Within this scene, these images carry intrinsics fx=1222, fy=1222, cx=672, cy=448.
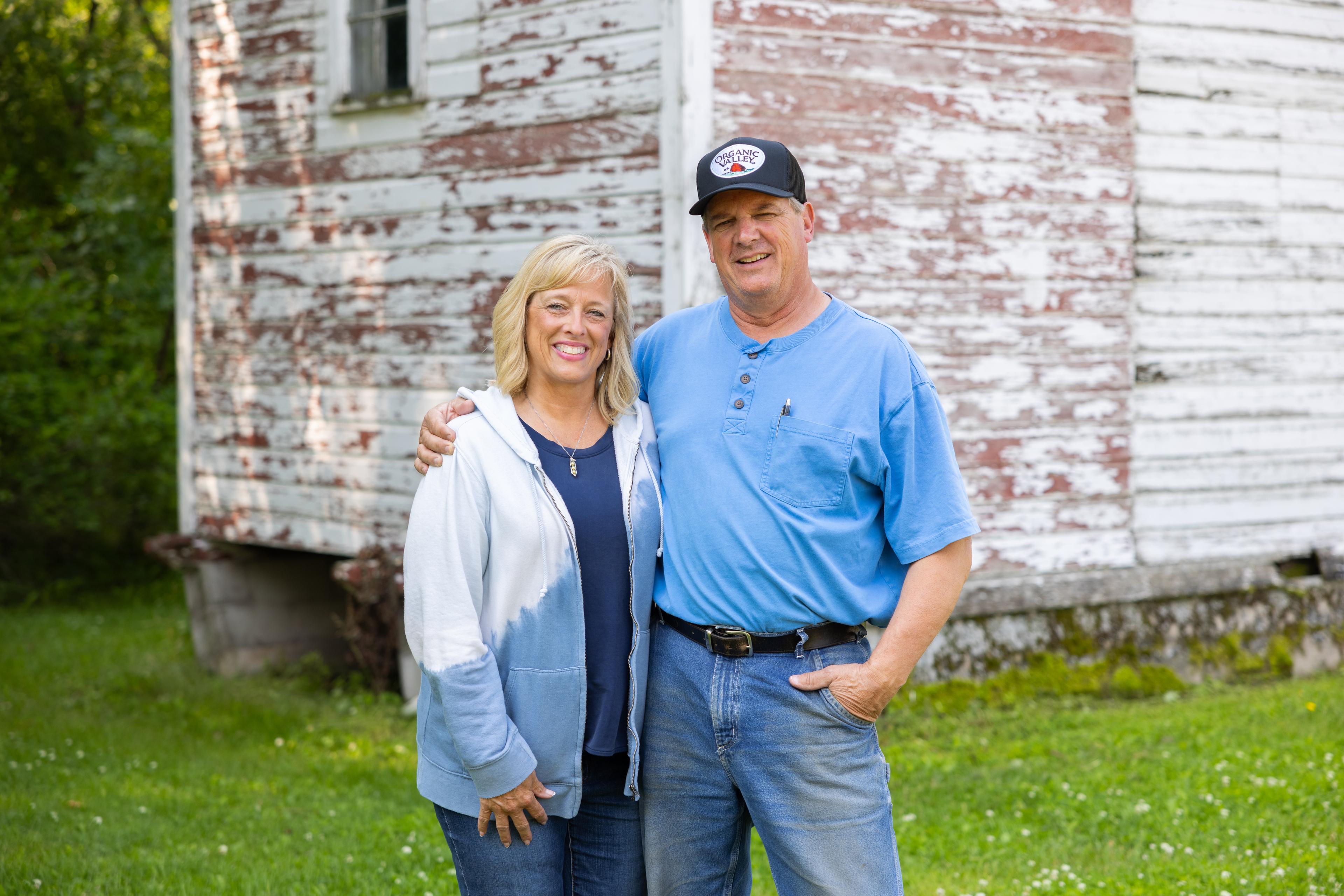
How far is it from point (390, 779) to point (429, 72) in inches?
148

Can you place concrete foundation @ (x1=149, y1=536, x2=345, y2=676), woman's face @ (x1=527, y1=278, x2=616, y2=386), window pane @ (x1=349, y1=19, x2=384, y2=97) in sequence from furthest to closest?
concrete foundation @ (x1=149, y1=536, x2=345, y2=676) → window pane @ (x1=349, y1=19, x2=384, y2=97) → woman's face @ (x1=527, y1=278, x2=616, y2=386)

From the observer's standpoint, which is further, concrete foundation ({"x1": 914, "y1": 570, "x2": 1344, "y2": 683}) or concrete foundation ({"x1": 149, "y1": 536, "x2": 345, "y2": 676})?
concrete foundation ({"x1": 149, "y1": 536, "x2": 345, "y2": 676})

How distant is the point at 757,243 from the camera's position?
2.85m

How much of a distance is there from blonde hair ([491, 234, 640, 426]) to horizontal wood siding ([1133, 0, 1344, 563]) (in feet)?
15.7

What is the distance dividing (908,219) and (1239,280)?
230cm

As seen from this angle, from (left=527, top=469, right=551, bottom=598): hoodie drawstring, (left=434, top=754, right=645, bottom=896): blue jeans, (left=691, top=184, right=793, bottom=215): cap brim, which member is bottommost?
(left=434, top=754, right=645, bottom=896): blue jeans

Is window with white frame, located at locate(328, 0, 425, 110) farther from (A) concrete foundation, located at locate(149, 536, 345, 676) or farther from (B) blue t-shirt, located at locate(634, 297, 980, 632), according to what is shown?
(B) blue t-shirt, located at locate(634, 297, 980, 632)

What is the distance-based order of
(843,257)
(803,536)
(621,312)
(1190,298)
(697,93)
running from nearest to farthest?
(803,536)
(621,312)
(697,93)
(843,257)
(1190,298)

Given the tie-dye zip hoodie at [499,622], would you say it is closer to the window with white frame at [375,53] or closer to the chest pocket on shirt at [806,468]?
the chest pocket on shirt at [806,468]

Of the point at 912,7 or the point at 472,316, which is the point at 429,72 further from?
the point at 912,7

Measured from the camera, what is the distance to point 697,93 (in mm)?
5703

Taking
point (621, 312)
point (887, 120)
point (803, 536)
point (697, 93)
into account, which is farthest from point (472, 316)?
point (803, 536)

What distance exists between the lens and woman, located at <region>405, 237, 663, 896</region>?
2.61 m

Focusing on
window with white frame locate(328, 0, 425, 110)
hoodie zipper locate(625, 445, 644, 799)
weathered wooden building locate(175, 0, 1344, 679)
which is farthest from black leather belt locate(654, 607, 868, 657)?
window with white frame locate(328, 0, 425, 110)
